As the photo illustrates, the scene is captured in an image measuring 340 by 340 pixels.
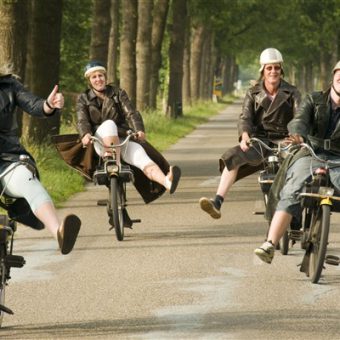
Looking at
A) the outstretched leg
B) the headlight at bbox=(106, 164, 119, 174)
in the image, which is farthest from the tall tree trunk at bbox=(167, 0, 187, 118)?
the outstretched leg

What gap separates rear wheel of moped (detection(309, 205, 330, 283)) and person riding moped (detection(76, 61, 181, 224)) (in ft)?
10.8

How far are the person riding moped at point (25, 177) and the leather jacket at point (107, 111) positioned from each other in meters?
4.92

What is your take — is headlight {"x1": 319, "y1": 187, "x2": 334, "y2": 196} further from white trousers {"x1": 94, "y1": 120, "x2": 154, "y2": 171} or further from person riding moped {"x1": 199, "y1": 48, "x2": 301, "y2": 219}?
white trousers {"x1": 94, "y1": 120, "x2": 154, "y2": 171}

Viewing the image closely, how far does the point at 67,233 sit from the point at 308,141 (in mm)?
2964

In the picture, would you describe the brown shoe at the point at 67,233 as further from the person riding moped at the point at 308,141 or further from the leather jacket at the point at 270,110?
the leather jacket at the point at 270,110

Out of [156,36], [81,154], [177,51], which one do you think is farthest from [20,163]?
[177,51]

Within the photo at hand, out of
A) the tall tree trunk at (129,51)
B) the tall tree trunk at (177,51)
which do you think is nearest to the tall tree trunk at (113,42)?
the tall tree trunk at (129,51)

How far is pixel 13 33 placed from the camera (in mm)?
19703

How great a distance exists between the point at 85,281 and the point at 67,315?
160 centimetres

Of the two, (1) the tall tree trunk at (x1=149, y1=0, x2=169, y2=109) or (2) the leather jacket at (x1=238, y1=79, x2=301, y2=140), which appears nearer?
(2) the leather jacket at (x1=238, y1=79, x2=301, y2=140)

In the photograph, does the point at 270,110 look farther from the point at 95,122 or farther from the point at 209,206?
the point at 95,122

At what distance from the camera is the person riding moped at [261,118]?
12125 millimetres

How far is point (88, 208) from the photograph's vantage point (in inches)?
636

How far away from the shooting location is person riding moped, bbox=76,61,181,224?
13.3 m
